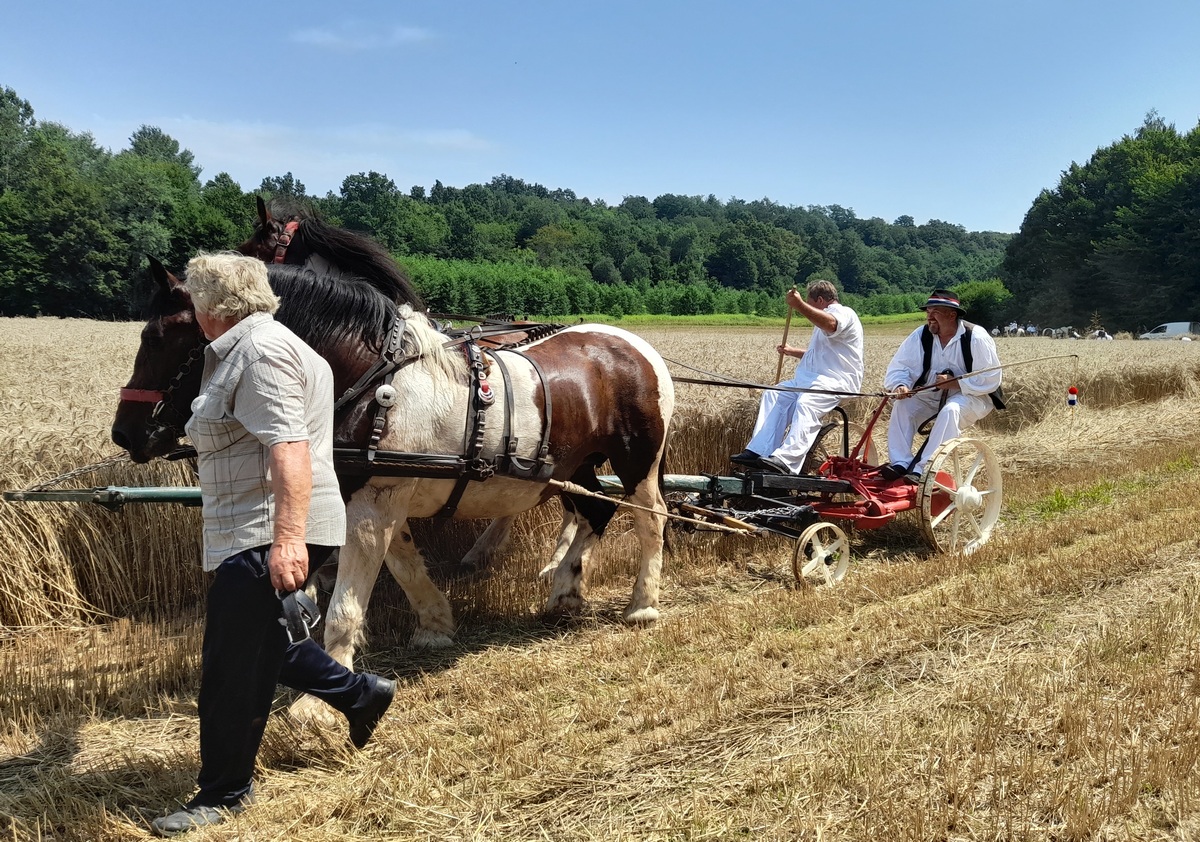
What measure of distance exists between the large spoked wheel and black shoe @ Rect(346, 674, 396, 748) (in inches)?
179

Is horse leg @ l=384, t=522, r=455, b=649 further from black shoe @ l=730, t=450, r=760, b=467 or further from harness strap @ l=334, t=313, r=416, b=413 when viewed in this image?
black shoe @ l=730, t=450, r=760, b=467

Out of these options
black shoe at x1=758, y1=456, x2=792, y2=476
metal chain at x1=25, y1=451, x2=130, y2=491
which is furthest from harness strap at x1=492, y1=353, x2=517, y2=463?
black shoe at x1=758, y1=456, x2=792, y2=476

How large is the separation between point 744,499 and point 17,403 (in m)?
5.78

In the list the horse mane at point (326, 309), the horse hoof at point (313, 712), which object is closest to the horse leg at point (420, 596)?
the horse hoof at point (313, 712)

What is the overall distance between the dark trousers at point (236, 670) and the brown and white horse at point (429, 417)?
3.45 ft

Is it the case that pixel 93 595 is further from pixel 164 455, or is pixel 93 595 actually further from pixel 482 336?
pixel 482 336

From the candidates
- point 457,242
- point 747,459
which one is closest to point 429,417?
point 747,459

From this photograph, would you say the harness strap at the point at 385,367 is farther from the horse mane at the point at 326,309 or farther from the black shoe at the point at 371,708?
the black shoe at the point at 371,708

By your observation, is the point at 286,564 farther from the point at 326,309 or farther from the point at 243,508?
the point at 326,309

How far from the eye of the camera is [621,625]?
19.5ft

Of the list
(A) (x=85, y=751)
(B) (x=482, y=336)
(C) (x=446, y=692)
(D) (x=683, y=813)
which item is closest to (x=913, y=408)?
(B) (x=482, y=336)

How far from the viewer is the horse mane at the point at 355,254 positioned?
5.00m

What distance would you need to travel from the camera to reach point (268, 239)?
5457 millimetres

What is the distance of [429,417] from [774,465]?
3.11 metres
